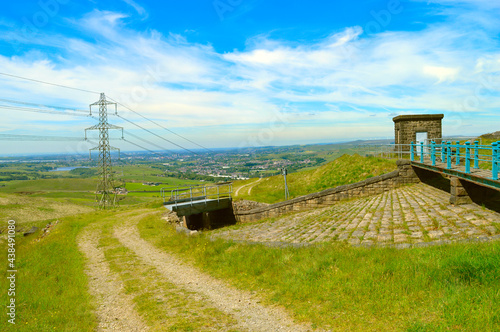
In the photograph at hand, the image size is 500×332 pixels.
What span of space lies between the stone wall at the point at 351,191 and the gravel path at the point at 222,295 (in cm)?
847

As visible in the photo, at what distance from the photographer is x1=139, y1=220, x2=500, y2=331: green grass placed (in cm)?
424

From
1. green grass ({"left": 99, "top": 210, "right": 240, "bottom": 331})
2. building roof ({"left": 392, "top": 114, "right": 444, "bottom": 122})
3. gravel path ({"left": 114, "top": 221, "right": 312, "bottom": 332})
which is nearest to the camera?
gravel path ({"left": 114, "top": 221, "right": 312, "bottom": 332})

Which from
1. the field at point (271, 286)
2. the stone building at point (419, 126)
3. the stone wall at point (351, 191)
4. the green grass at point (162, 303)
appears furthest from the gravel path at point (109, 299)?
the stone building at point (419, 126)

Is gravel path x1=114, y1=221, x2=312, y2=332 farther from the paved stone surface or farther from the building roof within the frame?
the building roof

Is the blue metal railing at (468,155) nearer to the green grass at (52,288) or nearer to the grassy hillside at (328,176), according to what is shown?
the grassy hillside at (328,176)

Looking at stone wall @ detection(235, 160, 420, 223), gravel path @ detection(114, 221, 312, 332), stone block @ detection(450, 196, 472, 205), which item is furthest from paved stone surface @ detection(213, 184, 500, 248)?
gravel path @ detection(114, 221, 312, 332)

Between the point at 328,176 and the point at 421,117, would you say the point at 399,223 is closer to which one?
the point at 328,176

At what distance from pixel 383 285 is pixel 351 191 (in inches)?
446

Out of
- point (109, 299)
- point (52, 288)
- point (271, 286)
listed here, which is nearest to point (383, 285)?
point (271, 286)

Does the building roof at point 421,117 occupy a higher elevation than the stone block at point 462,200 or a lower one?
higher

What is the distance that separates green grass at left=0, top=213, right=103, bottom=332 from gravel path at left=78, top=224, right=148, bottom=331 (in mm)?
209

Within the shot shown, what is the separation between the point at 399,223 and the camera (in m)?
9.39

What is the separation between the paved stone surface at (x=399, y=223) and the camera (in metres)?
7.63

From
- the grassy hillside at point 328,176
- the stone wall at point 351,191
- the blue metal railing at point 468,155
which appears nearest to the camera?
the blue metal railing at point 468,155
